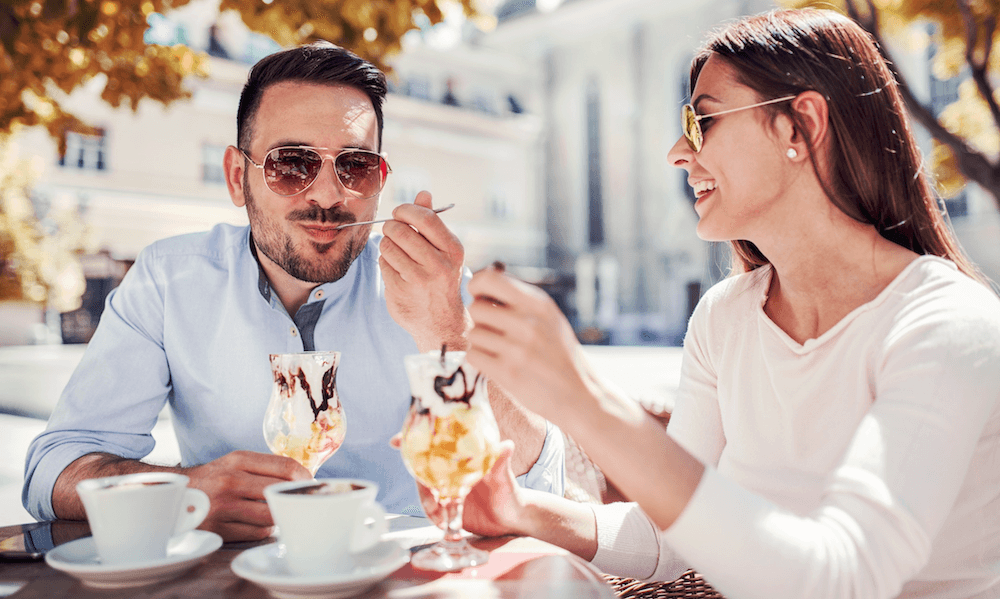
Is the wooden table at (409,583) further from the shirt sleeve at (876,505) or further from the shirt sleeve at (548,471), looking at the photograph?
the shirt sleeve at (548,471)

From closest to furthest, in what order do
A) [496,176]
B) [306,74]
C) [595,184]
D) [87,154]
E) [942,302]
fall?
1. [942,302]
2. [306,74]
3. [87,154]
4. [496,176]
5. [595,184]

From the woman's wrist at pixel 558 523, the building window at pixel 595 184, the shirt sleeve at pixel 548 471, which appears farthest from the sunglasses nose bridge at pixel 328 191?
the building window at pixel 595 184

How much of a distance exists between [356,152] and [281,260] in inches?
17.2

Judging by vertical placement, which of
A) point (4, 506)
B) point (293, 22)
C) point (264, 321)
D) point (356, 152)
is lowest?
point (4, 506)

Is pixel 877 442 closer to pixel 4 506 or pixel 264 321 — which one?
pixel 264 321

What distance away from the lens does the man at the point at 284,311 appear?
7.06 feet

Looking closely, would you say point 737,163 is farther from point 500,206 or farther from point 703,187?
point 500,206

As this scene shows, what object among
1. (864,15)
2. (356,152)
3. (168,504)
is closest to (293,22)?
(356,152)

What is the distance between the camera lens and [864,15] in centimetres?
612

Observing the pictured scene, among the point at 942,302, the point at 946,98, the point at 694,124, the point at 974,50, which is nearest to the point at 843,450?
the point at 942,302

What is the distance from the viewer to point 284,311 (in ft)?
8.19

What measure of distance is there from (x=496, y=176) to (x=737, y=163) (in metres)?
27.0

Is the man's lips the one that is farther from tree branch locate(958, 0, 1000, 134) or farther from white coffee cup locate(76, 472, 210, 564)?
tree branch locate(958, 0, 1000, 134)

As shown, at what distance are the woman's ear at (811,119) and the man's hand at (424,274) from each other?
87 centimetres
